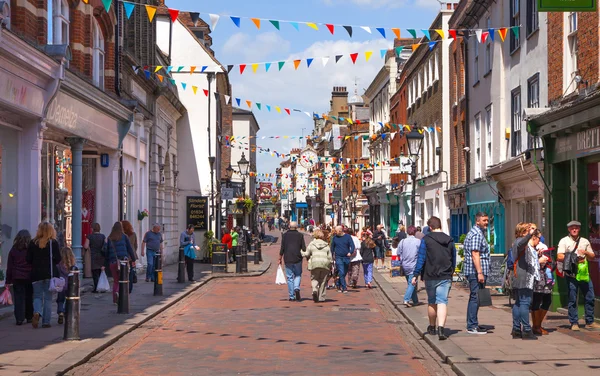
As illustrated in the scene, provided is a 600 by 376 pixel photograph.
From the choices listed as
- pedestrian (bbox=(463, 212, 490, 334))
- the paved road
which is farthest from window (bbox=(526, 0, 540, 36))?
pedestrian (bbox=(463, 212, 490, 334))

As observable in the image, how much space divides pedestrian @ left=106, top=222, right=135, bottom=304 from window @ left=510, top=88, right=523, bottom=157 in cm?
1038

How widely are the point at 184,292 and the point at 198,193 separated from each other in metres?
21.2

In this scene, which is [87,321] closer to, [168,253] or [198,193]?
[168,253]

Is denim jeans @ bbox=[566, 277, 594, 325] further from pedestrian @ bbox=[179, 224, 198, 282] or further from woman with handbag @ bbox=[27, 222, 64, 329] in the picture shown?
pedestrian @ bbox=[179, 224, 198, 282]

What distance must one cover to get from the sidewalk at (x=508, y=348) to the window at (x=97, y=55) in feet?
38.2

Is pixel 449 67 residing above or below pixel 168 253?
above

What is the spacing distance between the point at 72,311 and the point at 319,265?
7.94 m

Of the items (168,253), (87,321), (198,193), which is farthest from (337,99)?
(87,321)

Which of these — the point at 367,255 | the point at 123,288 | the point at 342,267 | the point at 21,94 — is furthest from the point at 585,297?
the point at 367,255

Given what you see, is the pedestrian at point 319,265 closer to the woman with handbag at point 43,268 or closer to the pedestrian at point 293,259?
the pedestrian at point 293,259

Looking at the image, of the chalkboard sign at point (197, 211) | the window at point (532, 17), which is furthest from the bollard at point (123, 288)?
the chalkboard sign at point (197, 211)

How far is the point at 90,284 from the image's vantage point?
22.5 metres

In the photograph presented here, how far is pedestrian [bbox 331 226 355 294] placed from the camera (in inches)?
884

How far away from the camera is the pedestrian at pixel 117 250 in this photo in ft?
62.2
